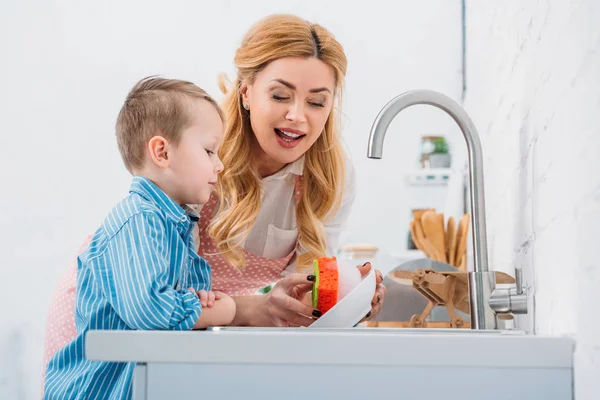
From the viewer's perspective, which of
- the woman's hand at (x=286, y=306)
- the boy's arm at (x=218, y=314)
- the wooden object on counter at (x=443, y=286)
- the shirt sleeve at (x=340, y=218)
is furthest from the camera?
the shirt sleeve at (x=340, y=218)

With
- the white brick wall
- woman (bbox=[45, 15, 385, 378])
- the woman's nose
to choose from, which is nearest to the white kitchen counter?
the white brick wall

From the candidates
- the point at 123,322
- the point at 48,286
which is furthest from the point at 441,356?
the point at 48,286

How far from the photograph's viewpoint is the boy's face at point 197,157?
120cm

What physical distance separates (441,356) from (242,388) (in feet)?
0.62

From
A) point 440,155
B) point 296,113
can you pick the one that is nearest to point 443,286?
point 296,113

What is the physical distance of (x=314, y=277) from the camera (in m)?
1.26

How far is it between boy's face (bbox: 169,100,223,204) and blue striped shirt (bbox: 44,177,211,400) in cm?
6

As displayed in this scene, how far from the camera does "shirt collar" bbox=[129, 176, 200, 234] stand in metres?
1.12

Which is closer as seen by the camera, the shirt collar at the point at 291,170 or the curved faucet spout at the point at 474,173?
the curved faucet spout at the point at 474,173

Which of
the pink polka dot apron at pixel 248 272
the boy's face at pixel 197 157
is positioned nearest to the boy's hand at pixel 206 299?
the boy's face at pixel 197 157

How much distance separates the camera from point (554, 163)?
931 mm

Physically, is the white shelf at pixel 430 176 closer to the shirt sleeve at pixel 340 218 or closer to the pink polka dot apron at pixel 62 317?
the shirt sleeve at pixel 340 218

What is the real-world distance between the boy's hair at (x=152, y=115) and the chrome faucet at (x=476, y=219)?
305mm

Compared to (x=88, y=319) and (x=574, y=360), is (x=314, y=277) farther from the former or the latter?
(x=574, y=360)
